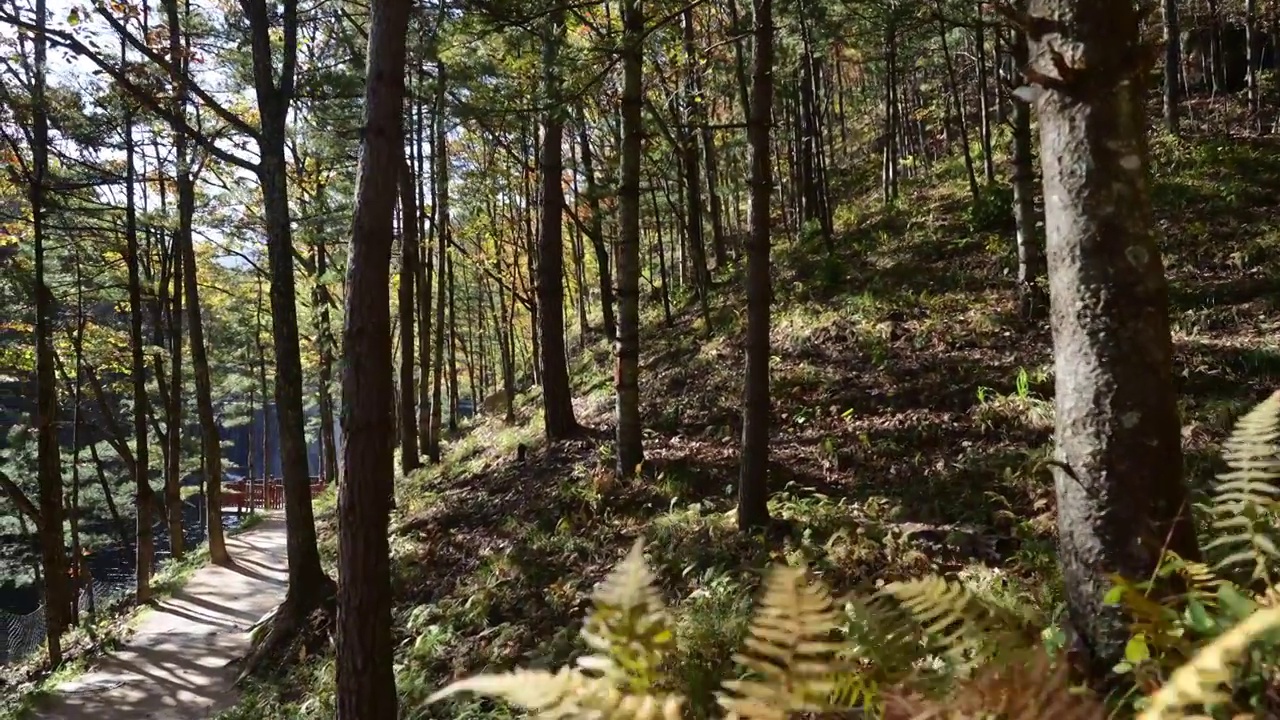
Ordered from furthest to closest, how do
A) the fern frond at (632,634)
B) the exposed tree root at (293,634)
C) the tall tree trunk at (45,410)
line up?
the tall tree trunk at (45,410) < the exposed tree root at (293,634) < the fern frond at (632,634)

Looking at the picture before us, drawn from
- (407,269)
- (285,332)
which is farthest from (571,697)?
(407,269)

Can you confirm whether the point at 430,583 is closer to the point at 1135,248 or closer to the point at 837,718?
the point at 837,718

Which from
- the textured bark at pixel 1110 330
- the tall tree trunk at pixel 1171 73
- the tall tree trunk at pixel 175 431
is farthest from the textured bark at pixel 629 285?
the tall tree trunk at pixel 1171 73

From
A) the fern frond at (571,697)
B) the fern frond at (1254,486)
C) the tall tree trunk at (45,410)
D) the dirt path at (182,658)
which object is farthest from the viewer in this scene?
the tall tree trunk at (45,410)

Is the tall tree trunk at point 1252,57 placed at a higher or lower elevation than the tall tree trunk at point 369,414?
higher

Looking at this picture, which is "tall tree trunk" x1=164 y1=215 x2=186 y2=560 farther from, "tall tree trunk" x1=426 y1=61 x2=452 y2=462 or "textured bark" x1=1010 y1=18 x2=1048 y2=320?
"textured bark" x1=1010 y1=18 x2=1048 y2=320

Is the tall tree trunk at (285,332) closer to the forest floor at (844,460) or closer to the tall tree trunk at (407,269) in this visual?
the forest floor at (844,460)

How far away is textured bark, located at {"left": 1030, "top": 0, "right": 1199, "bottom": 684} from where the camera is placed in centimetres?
215

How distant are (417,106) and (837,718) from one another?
585 inches

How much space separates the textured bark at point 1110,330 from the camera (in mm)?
2146

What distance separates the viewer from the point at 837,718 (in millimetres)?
1928

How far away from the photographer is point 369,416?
14.7 feet

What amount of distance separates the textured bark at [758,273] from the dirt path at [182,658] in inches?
250

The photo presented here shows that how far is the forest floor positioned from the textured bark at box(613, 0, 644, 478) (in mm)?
439
